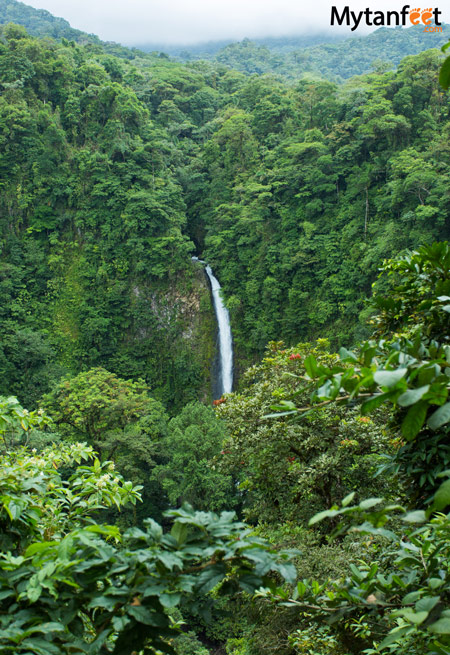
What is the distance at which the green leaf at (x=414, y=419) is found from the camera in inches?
32.9

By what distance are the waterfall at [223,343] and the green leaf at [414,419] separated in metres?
14.2

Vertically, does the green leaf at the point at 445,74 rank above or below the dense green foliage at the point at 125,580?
above

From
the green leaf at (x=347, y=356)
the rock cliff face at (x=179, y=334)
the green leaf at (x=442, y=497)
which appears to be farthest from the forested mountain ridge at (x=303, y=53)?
the green leaf at (x=442, y=497)

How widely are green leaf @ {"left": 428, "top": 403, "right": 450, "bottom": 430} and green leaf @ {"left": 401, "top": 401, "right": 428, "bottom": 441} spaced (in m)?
0.04

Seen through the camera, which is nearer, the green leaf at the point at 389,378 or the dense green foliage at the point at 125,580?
the green leaf at the point at 389,378

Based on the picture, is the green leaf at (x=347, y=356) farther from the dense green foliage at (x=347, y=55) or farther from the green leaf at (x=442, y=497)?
the dense green foliage at (x=347, y=55)

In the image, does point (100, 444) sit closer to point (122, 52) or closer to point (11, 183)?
point (11, 183)

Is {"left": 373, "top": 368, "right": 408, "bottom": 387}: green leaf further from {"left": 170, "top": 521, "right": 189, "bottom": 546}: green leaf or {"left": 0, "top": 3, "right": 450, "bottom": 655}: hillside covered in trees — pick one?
{"left": 0, "top": 3, "right": 450, "bottom": 655}: hillside covered in trees

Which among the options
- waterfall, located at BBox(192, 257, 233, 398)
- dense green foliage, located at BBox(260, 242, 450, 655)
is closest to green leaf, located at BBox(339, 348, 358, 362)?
dense green foliage, located at BBox(260, 242, 450, 655)

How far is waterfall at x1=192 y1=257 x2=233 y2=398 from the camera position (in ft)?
49.5

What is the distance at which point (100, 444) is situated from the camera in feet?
35.7

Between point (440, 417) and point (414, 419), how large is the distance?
0.06 meters

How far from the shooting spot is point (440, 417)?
0.79 metres

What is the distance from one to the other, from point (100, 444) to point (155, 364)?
5.60 m
